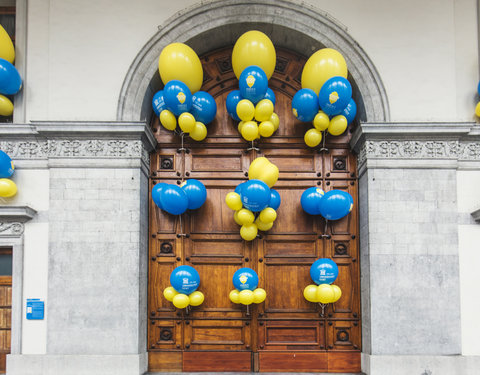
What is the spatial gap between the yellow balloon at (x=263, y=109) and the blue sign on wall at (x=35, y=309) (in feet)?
15.3

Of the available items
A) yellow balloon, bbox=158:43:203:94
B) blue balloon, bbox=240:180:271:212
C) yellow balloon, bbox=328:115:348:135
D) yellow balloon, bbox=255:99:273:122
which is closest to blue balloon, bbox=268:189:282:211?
blue balloon, bbox=240:180:271:212

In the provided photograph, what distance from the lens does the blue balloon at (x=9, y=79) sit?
645 centimetres

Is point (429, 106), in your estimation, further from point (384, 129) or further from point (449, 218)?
point (449, 218)

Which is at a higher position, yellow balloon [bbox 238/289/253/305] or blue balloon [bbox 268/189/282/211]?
blue balloon [bbox 268/189/282/211]

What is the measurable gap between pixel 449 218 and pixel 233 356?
4.31m

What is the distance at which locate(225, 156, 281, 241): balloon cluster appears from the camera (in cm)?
599

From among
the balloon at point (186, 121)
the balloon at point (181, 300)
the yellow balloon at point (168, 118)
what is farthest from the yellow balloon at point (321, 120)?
the balloon at point (181, 300)

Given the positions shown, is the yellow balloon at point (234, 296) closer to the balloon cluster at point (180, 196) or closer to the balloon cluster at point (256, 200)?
the balloon cluster at point (256, 200)

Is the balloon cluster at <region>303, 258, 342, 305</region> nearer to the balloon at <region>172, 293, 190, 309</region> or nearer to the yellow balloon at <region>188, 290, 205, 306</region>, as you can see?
the yellow balloon at <region>188, 290, 205, 306</region>

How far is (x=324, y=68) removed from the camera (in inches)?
257

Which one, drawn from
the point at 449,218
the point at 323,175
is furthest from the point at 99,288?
the point at 449,218

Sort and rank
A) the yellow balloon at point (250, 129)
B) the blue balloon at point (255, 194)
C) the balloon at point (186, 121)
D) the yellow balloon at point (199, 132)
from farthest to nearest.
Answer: the yellow balloon at point (199, 132) < the yellow balloon at point (250, 129) < the balloon at point (186, 121) < the blue balloon at point (255, 194)

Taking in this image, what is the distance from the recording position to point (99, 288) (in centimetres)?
654

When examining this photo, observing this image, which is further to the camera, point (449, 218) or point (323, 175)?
point (323, 175)
